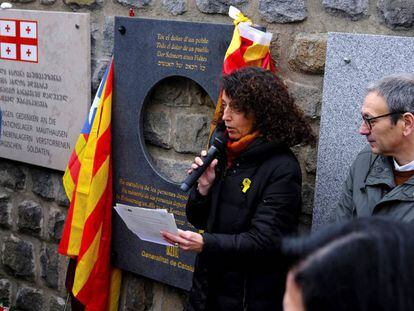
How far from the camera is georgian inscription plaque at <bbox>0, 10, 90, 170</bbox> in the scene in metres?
4.23

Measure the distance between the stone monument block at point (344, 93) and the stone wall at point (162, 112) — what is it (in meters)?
0.13

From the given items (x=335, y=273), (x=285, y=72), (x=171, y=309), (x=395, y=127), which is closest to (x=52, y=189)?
(x=171, y=309)

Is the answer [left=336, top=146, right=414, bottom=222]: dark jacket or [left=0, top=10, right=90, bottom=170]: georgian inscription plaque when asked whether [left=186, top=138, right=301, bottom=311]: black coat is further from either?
[left=0, top=10, right=90, bottom=170]: georgian inscription plaque

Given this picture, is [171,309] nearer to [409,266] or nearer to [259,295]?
[259,295]

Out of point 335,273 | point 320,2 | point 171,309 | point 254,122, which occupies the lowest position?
point 171,309

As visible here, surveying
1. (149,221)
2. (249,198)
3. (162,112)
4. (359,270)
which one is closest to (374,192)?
(249,198)

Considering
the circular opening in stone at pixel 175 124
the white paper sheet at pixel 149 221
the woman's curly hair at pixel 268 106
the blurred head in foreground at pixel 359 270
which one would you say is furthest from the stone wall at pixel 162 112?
the blurred head in foreground at pixel 359 270

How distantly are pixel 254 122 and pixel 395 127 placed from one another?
0.63 m

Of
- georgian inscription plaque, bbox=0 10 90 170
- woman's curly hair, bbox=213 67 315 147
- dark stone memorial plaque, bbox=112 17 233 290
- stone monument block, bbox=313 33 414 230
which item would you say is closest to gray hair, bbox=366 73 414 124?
stone monument block, bbox=313 33 414 230

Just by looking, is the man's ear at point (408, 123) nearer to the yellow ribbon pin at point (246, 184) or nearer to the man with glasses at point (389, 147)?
the man with glasses at point (389, 147)

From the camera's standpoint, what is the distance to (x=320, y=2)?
125 inches

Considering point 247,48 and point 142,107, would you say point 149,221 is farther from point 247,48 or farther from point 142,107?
point 142,107

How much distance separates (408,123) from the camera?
250 centimetres

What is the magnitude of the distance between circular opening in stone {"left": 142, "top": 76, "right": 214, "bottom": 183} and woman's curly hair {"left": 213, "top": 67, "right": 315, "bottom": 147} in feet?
2.68
